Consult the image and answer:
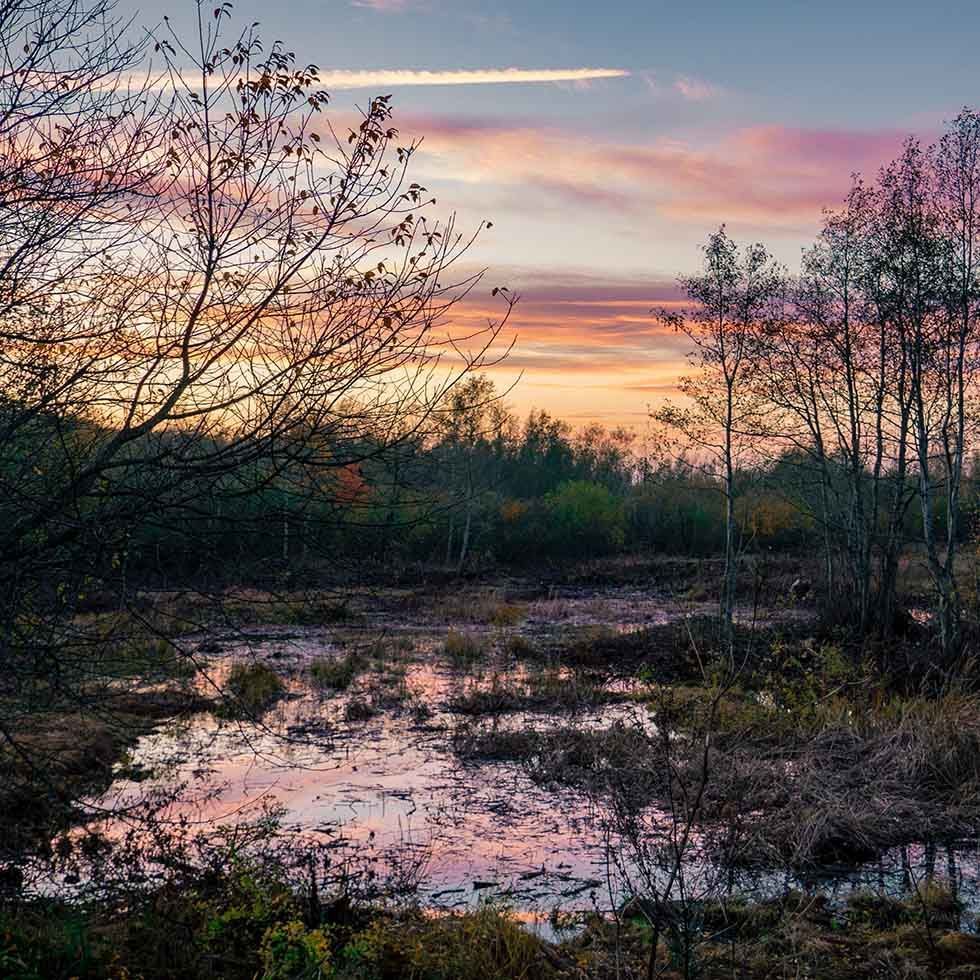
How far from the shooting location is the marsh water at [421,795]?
26.7 feet

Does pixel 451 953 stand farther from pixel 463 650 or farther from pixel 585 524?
pixel 585 524

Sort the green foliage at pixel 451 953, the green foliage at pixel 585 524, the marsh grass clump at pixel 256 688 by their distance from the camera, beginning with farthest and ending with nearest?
the green foliage at pixel 585 524 → the marsh grass clump at pixel 256 688 → the green foliage at pixel 451 953

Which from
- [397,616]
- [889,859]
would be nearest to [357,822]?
[889,859]

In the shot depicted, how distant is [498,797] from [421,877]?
2.62 meters

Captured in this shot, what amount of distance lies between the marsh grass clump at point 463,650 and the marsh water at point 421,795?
191 cm

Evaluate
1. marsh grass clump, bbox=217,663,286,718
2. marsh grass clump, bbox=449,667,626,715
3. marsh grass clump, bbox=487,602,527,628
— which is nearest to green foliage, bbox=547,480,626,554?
marsh grass clump, bbox=487,602,527,628

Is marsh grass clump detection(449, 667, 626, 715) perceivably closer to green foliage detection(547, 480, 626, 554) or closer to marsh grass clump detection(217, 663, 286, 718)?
marsh grass clump detection(217, 663, 286, 718)

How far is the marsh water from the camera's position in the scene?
8141mm

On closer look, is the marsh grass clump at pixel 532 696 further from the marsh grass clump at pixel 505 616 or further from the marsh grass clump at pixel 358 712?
the marsh grass clump at pixel 505 616

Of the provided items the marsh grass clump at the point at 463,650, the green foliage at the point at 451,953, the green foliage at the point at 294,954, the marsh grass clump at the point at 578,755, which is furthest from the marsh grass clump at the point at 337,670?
the green foliage at the point at 294,954

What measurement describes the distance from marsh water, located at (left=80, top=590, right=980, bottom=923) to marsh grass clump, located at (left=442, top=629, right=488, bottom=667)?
6.26ft

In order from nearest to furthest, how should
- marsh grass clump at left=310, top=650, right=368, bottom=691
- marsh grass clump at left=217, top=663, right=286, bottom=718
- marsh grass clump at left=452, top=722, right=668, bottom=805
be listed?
marsh grass clump at left=452, top=722, right=668, bottom=805 < marsh grass clump at left=217, top=663, right=286, bottom=718 < marsh grass clump at left=310, top=650, right=368, bottom=691

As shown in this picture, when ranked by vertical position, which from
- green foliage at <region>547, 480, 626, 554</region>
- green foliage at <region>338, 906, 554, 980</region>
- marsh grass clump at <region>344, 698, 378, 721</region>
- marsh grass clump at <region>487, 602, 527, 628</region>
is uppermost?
green foliage at <region>547, 480, 626, 554</region>

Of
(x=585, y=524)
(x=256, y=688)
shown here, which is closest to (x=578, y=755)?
(x=256, y=688)
